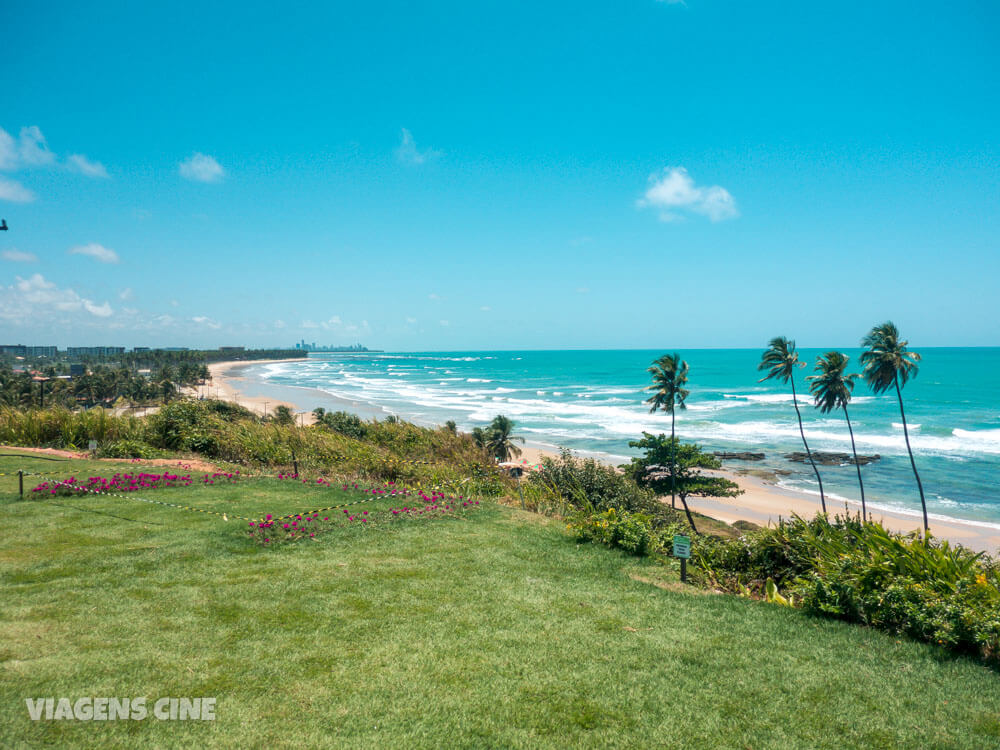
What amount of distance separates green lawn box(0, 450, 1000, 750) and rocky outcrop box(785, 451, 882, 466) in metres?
35.9

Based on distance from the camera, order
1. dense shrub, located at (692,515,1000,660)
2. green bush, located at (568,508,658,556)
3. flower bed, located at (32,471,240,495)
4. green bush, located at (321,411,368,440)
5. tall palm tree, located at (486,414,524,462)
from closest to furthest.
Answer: dense shrub, located at (692,515,1000,660)
green bush, located at (568,508,658,556)
flower bed, located at (32,471,240,495)
green bush, located at (321,411,368,440)
tall palm tree, located at (486,414,524,462)

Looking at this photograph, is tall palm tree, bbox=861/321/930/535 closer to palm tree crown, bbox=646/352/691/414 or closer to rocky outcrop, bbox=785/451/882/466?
palm tree crown, bbox=646/352/691/414

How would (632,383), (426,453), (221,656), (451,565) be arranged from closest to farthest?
(221,656), (451,565), (426,453), (632,383)

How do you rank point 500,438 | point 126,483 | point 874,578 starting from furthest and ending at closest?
point 500,438 < point 126,483 < point 874,578

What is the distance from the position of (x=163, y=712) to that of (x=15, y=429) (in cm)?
1934

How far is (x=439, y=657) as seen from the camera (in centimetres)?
531

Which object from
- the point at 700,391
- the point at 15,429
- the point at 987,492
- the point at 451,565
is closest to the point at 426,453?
the point at 451,565

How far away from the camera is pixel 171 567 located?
24.3ft

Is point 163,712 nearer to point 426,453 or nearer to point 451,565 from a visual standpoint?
point 451,565

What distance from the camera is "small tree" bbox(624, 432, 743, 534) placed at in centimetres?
2573

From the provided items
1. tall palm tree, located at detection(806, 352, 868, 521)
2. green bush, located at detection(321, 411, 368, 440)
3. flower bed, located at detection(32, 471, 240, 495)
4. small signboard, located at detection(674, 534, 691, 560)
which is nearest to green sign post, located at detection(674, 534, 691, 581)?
small signboard, located at detection(674, 534, 691, 560)

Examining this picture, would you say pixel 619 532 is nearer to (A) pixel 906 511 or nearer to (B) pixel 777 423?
(A) pixel 906 511

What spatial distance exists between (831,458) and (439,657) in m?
41.2

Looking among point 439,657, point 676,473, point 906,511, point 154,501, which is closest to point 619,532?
point 439,657
